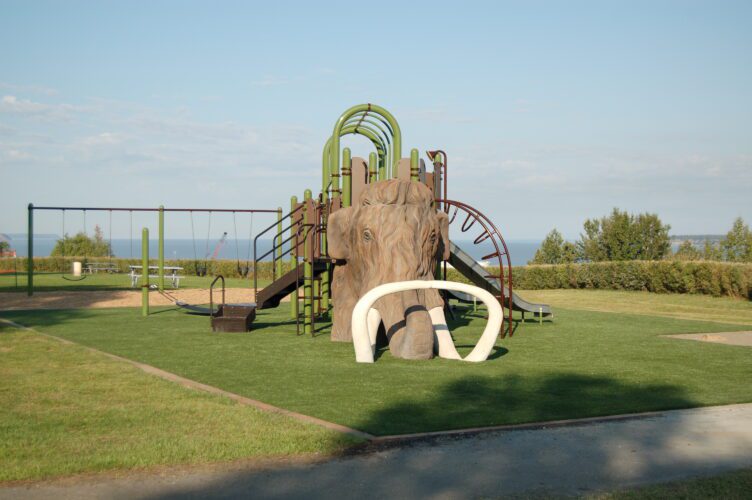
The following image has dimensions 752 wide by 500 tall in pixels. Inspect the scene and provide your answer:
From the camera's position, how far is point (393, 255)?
1319 cm

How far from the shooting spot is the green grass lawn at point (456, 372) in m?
8.70

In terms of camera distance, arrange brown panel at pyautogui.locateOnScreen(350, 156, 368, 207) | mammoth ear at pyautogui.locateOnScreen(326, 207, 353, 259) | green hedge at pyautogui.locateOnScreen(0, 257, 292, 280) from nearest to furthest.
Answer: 1. mammoth ear at pyautogui.locateOnScreen(326, 207, 353, 259)
2. brown panel at pyautogui.locateOnScreen(350, 156, 368, 207)
3. green hedge at pyautogui.locateOnScreen(0, 257, 292, 280)

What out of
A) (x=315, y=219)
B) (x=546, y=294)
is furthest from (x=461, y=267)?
(x=546, y=294)

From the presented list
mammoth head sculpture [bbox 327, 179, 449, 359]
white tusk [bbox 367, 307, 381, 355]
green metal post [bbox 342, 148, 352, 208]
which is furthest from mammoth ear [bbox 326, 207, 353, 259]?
white tusk [bbox 367, 307, 381, 355]

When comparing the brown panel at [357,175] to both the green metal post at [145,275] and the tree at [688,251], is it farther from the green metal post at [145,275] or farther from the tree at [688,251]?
the tree at [688,251]

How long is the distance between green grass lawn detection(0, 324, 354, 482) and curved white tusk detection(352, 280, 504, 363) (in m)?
3.01

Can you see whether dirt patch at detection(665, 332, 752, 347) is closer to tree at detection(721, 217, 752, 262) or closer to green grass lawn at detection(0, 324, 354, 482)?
green grass lawn at detection(0, 324, 354, 482)

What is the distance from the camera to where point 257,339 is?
15695 mm

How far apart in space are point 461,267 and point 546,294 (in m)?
15.6

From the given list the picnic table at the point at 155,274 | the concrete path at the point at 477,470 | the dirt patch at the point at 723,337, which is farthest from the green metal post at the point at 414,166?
the picnic table at the point at 155,274

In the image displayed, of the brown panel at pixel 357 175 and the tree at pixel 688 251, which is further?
the tree at pixel 688 251

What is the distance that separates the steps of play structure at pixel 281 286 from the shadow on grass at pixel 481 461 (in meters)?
8.11

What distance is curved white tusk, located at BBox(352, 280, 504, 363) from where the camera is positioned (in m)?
11.9

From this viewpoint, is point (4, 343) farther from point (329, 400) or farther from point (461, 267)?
point (461, 267)
